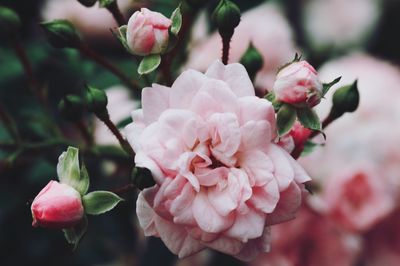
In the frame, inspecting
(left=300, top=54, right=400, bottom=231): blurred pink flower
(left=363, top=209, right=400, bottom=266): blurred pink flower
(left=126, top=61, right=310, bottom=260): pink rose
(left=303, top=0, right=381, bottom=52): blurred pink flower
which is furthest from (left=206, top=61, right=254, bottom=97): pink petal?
(left=303, top=0, right=381, bottom=52): blurred pink flower

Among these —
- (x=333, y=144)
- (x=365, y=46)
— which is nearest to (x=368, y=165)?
(x=333, y=144)

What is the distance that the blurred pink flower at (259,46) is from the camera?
81 cm

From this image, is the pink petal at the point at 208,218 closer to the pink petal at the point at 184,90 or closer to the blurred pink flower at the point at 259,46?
the pink petal at the point at 184,90

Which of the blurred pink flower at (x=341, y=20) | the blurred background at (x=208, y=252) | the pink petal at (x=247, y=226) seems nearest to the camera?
the pink petal at (x=247, y=226)

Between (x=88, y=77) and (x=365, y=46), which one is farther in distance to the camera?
(x=365, y=46)

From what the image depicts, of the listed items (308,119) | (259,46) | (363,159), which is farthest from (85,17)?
(308,119)

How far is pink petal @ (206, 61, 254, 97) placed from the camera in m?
0.48

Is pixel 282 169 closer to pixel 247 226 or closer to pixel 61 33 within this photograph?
pixel 247 226

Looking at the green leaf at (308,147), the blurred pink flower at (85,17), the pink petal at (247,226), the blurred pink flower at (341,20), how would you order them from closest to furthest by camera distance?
the pink petal at (247,226) → the green leaf at (308,147) → the blurred pink flower at (85,17) → the blurred pink flower at (341,20)

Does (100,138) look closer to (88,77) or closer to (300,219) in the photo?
(88,77)

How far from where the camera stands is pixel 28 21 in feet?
3.23

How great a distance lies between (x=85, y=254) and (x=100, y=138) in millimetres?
134

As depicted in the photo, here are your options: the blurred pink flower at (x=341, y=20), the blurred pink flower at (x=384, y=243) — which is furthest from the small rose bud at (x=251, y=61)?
the blurred pink flower at (x=341, y=20)

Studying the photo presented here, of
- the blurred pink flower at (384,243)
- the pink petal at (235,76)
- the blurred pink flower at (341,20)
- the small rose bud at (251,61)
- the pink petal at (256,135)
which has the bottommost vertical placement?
the blurred pink flower at (384,243)
